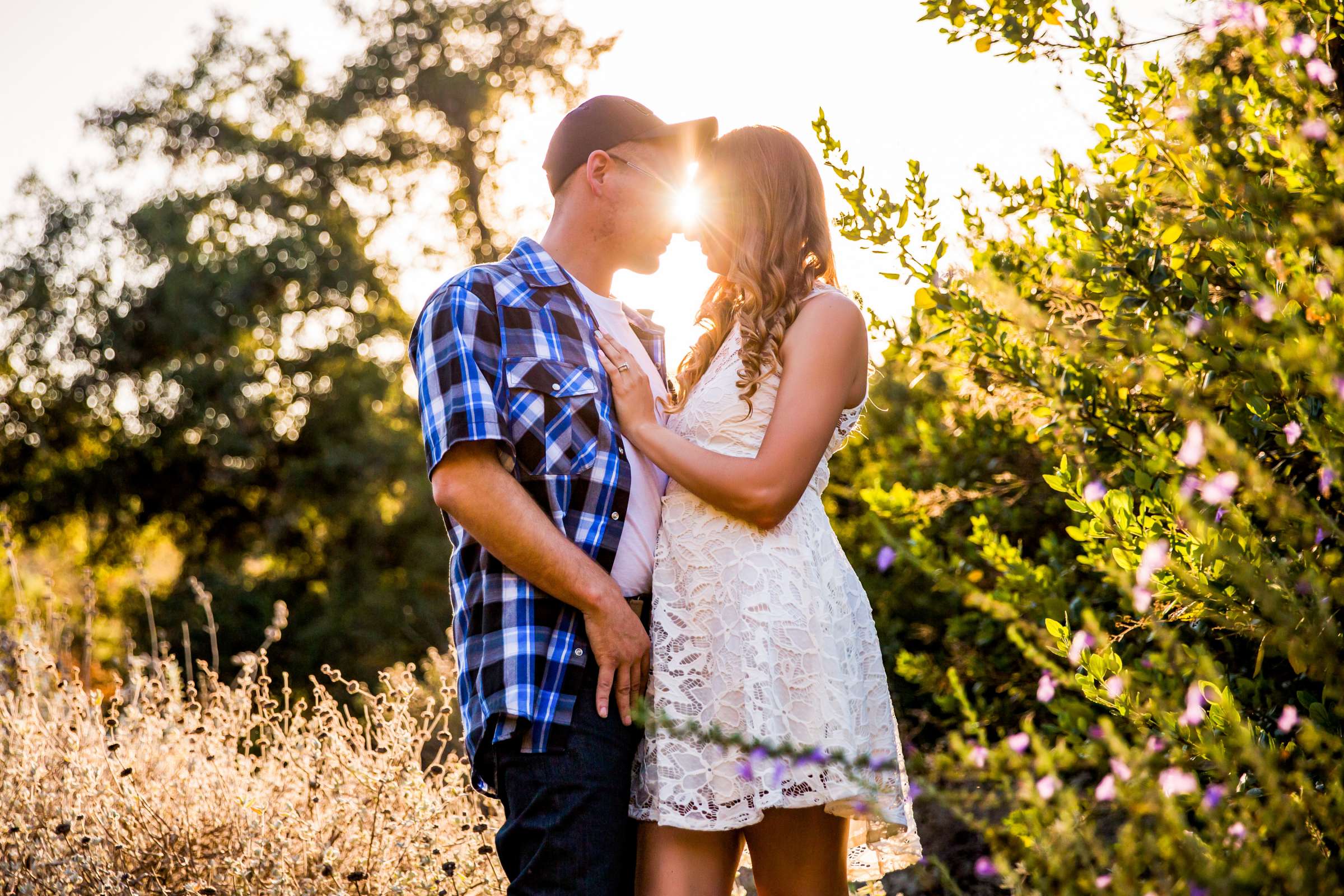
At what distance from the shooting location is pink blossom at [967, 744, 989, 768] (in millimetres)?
1184

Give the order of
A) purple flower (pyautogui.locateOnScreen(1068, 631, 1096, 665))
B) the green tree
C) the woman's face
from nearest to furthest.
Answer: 1. purple flower (pyautogui.locateOnScreen(1068, 631, 1096, 665))
2. the woman's face
3. the green tree

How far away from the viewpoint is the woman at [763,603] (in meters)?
1.99

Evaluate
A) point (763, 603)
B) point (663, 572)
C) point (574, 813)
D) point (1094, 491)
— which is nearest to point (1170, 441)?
point (1094, 491)

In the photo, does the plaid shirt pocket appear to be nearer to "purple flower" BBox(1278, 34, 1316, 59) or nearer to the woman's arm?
the woman's arm

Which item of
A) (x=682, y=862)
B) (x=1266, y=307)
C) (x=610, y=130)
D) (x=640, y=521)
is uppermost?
(x=610, y=130)

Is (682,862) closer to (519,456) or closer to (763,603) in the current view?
(763,603)

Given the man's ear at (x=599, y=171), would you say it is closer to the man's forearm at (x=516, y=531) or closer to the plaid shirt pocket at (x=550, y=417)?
the plaid shirt pocket at (x=550, y=417)

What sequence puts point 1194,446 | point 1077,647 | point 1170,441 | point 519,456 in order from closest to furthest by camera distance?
1. point 1194,446
2. point 1077,647
3. point 1170,441
4. point 519,456

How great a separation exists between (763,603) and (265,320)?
14773 mm

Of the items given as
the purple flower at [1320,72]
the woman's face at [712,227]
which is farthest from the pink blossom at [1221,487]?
the woman's face at [712,227]

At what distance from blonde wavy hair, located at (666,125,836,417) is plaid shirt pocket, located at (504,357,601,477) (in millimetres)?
281

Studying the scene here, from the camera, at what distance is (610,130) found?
2.62 metres

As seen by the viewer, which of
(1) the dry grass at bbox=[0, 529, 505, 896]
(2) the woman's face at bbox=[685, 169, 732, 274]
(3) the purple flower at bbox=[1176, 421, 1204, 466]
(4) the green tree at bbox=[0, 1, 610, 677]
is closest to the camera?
(3) the purple flower at bbox=[1176, 421, 1204, 466]

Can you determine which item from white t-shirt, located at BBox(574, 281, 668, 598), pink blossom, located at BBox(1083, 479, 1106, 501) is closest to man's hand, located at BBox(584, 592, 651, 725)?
white t-shirt, located at BBox(574, 281, 668, 598)
